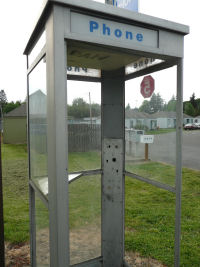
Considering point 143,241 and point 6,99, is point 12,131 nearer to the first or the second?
point 143,241

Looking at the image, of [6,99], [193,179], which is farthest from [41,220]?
[6,99]

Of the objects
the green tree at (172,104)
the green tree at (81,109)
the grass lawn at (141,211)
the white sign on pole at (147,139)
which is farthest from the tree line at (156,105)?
the grass lawn at (141,211)

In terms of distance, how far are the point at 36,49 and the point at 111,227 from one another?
1791 millimetres

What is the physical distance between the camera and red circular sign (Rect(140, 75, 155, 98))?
1904mm

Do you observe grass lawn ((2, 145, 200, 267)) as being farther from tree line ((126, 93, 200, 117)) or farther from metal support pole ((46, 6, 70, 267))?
metal support pole ((46, 6, 70, 267))

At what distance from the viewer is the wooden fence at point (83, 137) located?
2.07m

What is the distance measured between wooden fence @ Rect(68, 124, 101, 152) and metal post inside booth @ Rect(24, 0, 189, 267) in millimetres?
73

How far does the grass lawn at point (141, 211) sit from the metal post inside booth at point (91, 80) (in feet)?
0.41

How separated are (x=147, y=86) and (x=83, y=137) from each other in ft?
2.47

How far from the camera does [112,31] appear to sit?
126 cm

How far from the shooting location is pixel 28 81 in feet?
6.20

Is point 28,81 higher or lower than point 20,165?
higher

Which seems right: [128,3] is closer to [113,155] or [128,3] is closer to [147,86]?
[147,86]

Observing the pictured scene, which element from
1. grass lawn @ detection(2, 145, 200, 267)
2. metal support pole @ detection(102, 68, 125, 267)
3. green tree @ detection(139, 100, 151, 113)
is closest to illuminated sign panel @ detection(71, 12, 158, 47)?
green tree @ detection(139, 100, 151, 113)
